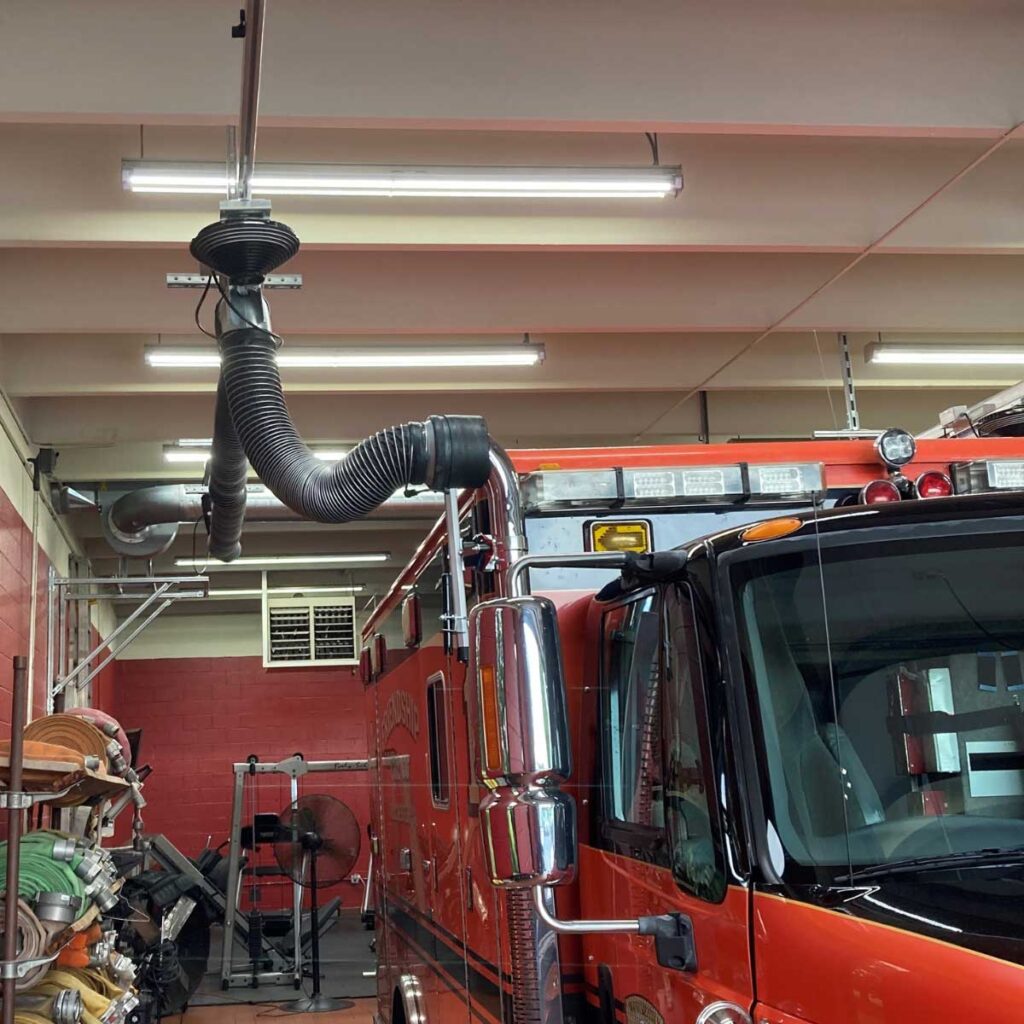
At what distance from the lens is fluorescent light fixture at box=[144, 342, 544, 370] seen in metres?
9.45

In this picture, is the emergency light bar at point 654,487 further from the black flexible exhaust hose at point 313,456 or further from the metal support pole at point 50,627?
the metal support pole at point 50,627

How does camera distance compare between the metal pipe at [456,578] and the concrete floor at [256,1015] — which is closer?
the metal pipe at [456,578]

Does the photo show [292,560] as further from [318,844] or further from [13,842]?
[13,842]

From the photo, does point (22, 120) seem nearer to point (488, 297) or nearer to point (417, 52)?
point (417, 52)

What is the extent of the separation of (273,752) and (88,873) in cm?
1399

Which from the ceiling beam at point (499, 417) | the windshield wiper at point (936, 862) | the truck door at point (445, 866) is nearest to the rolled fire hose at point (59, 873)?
the truck door at point (445, 866)

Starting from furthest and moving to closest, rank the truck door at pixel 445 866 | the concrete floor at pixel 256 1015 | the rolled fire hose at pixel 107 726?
1. the concrete floor at pixel 256 1015
2. the rolled fire hose at pixel 107 726
3. the truck door at pixel 445 866

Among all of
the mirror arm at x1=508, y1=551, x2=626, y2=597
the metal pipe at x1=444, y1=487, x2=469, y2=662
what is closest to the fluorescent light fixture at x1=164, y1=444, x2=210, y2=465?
the metal pipe at x1=444, y1=487, x2=469, y2=662

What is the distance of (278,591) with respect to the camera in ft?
57.3

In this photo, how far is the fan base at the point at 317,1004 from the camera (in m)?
10.6

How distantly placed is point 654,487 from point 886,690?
1228 mm

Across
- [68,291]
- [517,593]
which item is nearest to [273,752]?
[68,291]

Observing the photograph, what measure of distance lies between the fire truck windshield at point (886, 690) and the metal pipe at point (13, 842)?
348cm

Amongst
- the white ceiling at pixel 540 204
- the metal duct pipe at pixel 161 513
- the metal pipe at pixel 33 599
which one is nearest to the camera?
the white ceiling at pixel 540 204
